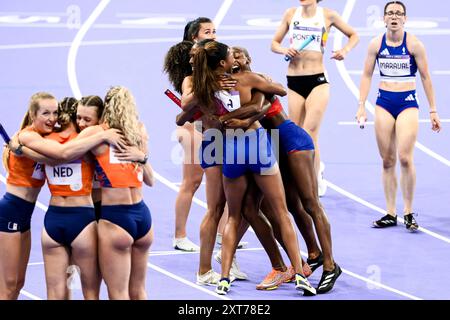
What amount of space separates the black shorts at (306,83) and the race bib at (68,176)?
15.6 ft

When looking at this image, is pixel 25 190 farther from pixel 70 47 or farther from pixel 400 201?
pixel 70 47

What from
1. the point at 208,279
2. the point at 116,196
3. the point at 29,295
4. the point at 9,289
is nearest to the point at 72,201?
the point at 116,196

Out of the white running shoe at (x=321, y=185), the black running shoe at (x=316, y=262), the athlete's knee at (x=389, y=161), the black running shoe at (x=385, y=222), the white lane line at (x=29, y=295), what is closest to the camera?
the white lane line at (x=29, y=295)

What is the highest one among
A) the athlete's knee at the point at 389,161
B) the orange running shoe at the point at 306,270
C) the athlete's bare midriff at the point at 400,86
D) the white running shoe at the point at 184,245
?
the athlete's bare midriff at the point at 400,86

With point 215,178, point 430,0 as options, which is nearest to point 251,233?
point 215,178

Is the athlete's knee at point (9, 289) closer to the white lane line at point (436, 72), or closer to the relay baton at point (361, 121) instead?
the relay baton at point (361, 121)

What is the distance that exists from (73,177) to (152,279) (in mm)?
2327

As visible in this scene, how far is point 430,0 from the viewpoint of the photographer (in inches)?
773

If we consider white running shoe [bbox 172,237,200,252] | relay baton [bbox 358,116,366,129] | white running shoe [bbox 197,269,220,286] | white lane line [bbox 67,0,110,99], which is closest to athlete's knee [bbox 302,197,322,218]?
white running shoe [bbox 197,269,220,286]

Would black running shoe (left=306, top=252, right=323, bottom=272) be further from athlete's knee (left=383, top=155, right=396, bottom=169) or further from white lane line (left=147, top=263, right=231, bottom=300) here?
athlete's knee (left=383, top=155, right=396, bottom=169)

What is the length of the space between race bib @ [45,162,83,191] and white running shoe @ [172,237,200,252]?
10.4 feet

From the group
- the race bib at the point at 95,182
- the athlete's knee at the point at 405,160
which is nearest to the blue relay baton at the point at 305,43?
the athlete's knee at the point at 405,160

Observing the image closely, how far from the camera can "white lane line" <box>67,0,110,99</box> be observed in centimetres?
1582

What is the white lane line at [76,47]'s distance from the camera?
15816mm
